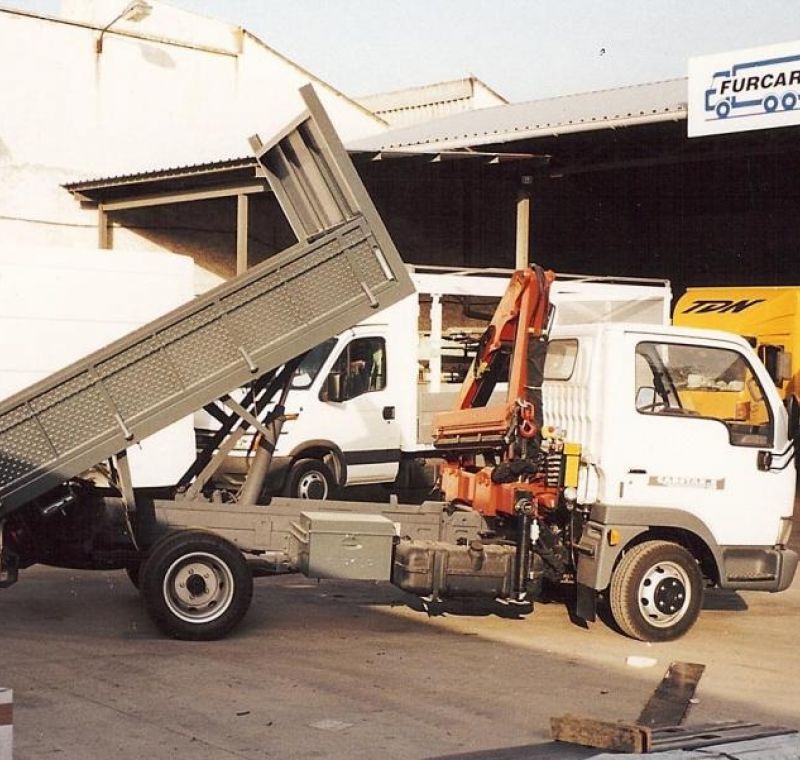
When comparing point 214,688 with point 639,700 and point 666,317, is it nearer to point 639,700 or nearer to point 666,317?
point 639,700

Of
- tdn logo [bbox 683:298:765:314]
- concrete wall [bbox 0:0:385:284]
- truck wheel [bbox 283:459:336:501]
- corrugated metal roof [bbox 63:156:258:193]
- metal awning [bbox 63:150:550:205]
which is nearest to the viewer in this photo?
truck wheel [bbox 283:459:336:501]

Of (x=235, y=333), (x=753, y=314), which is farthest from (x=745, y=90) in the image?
(x=235, y=333)

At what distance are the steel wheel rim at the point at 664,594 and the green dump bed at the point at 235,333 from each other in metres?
2.79

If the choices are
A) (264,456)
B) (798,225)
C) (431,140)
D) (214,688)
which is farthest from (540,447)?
(798,225)

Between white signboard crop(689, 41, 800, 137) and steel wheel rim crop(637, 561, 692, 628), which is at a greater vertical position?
white signboard crop(689, 41, 800, 137)

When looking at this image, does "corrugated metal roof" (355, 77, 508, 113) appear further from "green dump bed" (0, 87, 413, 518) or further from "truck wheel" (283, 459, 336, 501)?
"green dump bed" (0, 87, 413, 518)

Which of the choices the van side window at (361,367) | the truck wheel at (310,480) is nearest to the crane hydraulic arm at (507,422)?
the truck wheel at (310,480)

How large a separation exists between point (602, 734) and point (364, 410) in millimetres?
11507

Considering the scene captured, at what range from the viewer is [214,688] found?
856 centimetres

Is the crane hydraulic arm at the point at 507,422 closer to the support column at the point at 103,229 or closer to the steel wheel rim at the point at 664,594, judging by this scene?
the steel wheel rim at the point at 664,594

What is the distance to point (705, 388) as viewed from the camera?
430 inches

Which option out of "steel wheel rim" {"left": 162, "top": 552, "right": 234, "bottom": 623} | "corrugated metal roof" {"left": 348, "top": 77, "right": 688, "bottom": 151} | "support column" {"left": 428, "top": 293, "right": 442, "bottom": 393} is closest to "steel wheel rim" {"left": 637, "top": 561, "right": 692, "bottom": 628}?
"steel wheel rim" {"left": 162, "top": 552, "right": 234, "bottom": 623}

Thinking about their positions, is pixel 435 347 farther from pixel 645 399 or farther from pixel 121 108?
pixel 121 108

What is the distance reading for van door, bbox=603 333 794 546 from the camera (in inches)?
414
